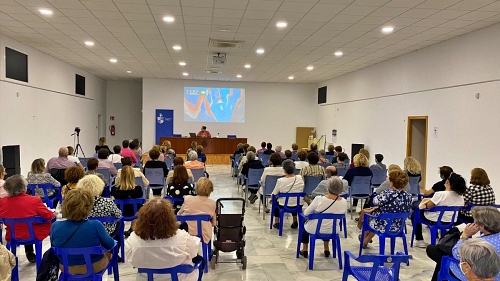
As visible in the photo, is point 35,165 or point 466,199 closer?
point 466,199

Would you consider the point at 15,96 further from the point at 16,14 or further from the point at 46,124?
the point at 16,14

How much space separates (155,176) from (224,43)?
3916 mm

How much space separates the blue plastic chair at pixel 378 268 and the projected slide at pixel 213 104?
47.8 feet

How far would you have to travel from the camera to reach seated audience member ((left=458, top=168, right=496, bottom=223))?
4.44 meters

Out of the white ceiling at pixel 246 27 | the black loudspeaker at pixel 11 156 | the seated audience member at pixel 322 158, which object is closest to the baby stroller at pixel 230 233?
the white ceiling at pixel 246 27

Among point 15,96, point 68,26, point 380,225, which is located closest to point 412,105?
point 380,225

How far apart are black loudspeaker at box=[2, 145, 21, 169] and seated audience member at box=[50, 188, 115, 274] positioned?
7234mm

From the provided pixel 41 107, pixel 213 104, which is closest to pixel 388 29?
pixel 41 107

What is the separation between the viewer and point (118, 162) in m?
7.54

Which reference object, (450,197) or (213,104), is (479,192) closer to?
(450,197)

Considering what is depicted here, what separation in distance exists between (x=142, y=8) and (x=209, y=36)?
2.25 metres

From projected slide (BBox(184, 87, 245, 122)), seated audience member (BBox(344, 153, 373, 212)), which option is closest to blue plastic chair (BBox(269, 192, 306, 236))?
seated audience member (BBox(344, 153, 373, 212))

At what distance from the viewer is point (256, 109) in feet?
57.7

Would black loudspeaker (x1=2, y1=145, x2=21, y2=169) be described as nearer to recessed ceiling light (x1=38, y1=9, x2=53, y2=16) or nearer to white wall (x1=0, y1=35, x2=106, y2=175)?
white wall (x1=0, y1=35, x2=106, y2=175)
